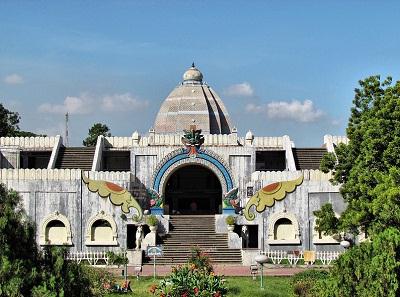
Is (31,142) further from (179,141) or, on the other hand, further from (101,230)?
(101,230)

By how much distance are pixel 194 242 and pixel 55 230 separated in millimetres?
6210

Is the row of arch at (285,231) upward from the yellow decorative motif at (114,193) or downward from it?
downward

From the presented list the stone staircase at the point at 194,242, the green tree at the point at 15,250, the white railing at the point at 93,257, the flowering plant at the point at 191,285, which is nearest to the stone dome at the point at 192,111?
the stone staircase at the point at 194,242

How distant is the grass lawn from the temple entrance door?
15764 millimetres

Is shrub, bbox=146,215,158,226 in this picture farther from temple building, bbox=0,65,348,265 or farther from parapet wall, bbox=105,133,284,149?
parapet wall, bbox=105,133,284,149

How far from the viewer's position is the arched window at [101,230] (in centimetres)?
3747

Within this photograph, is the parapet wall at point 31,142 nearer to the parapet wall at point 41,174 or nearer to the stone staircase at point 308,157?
the parapet wall at point 41,174

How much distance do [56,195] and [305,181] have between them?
36.0 feet

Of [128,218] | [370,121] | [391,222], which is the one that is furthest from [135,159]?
[391,222]

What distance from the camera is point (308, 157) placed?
143 feet

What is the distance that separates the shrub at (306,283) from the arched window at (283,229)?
35.3 feet

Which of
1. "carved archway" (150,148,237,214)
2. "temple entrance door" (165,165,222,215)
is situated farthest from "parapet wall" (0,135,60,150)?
"carved archway" (150,148,237,214)

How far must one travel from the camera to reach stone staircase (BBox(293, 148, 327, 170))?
42531mm

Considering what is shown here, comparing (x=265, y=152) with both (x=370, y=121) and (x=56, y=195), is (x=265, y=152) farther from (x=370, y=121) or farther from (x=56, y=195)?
(x=370, y=121)
